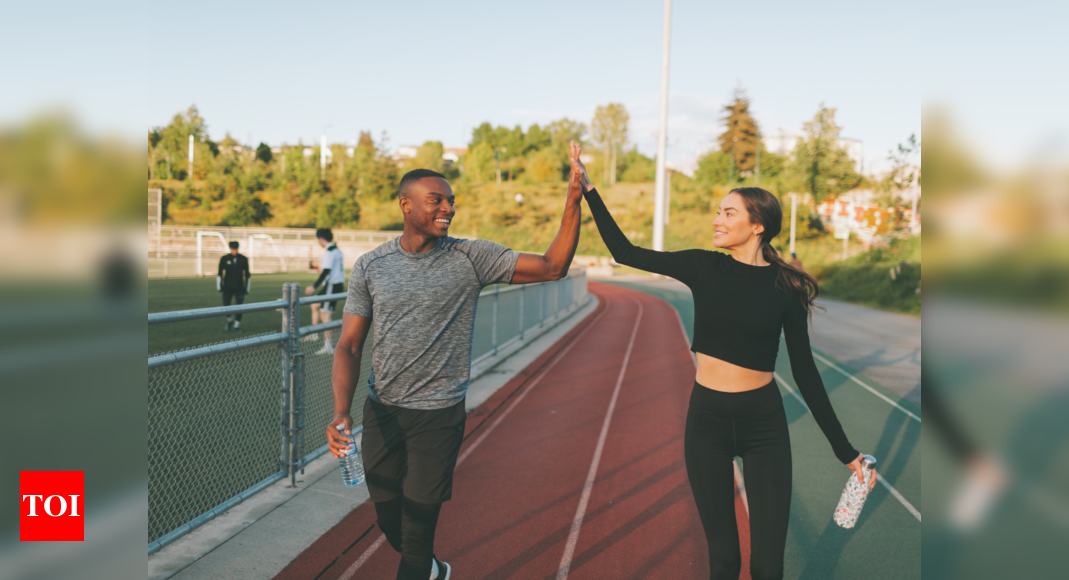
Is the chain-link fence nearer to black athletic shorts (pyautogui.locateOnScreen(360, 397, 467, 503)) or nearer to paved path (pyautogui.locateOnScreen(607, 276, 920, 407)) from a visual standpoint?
black athletic shorts (pyautogui.locateOnScreen(360, 397, 467, 503))

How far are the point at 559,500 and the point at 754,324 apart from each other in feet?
9.56

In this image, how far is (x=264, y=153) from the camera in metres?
88.8

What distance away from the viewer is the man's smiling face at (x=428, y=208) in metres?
2.94

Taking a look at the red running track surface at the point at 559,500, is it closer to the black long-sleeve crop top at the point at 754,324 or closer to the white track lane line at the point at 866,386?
the black long-sleeve crop top at the point at 754,324

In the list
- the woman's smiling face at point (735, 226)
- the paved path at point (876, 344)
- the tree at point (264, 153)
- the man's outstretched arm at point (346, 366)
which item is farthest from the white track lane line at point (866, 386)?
the tree at point (264, 153)

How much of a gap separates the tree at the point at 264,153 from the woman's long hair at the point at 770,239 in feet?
310

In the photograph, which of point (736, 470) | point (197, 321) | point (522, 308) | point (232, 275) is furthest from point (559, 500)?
point (197, 321)

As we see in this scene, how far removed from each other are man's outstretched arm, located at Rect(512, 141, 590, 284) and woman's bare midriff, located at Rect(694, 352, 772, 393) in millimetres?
771

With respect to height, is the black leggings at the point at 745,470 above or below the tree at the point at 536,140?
below

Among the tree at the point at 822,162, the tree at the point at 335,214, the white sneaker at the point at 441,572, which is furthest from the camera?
the tree at the point at 335,214

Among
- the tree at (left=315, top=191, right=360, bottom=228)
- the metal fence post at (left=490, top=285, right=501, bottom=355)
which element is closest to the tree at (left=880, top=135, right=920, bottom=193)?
the metal fence post at (left=490, top=285, right=501, bottom=355)

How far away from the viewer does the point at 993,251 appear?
91cm

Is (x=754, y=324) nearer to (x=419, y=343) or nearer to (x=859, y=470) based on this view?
(x=859, y=470)

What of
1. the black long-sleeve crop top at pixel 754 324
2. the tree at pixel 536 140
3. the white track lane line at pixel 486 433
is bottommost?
the white track lane line at pixel 486 433
